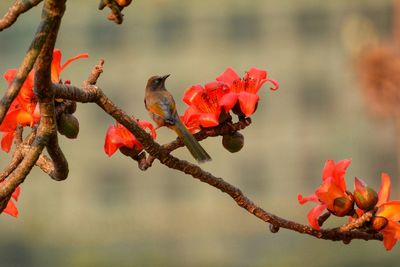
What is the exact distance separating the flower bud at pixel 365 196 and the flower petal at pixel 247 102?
0.22 metres

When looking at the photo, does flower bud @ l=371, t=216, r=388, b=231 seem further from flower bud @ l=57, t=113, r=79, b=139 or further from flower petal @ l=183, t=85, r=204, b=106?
flower bud @ l=57, t=113, r=79, b=139

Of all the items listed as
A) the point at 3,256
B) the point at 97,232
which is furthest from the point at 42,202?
the point at 3,256

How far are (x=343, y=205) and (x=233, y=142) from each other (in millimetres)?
213

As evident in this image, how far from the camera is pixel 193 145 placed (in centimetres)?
179

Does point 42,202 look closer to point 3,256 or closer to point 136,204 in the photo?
point 136,204

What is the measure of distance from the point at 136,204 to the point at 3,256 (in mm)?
7557

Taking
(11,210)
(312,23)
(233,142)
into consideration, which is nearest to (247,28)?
(312,23)

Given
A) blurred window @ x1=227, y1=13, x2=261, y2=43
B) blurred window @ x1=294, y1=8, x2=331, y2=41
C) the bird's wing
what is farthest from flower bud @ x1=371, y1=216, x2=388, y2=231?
blurred window @ x1=294, y1=8, x2=331, y2=41

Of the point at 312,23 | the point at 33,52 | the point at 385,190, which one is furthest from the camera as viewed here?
the point at 312,23

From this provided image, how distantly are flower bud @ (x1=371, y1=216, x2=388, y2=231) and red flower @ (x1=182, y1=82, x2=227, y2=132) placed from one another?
30cm

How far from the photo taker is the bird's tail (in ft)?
5.86

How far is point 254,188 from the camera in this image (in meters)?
31.0

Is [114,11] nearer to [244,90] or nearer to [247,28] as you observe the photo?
[244,90]

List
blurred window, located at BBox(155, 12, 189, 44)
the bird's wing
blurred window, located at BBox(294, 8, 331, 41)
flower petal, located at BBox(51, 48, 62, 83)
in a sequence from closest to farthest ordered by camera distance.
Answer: flower petal, located at BBox(51, 48, 62, 83), the bird's wing, blurred window, located at BBox(155, 12, 189, 44), blurred window, located at BBox(294, 8, 331, 41)
